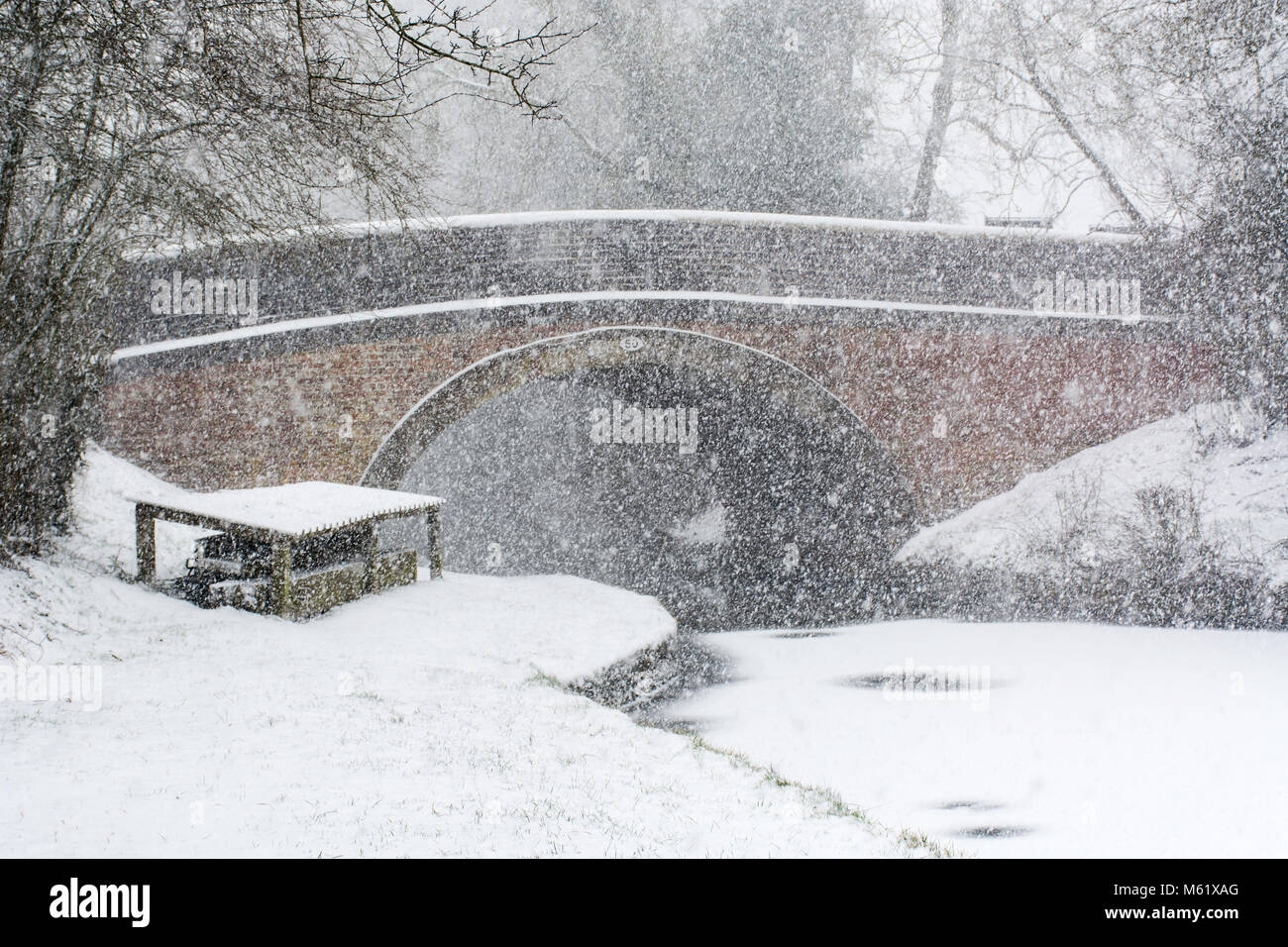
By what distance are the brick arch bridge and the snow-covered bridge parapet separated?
0.02m

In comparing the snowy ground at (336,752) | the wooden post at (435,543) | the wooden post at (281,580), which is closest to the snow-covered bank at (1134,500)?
the snowy ground at (336,752)

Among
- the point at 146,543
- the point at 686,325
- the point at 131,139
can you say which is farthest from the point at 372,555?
the point at 686,325

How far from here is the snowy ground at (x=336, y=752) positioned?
3.36 metres

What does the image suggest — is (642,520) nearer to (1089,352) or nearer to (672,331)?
(672,331)

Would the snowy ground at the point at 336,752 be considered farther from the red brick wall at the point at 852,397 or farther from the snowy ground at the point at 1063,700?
the red brick wall at the point at 852,397

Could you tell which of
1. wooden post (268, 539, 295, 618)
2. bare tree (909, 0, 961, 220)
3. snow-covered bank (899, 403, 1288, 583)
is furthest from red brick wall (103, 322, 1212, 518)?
bare tree (909, 0, 961, 220)

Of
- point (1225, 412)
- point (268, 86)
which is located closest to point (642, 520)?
point (1225, 412)

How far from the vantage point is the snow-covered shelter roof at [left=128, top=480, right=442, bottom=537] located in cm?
757

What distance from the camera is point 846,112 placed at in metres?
15.7

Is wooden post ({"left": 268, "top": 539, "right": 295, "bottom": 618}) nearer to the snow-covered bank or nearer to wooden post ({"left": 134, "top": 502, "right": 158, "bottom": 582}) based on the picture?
wooden post ({"left": 134, "top": 502, "right": 158, "bottom": 582})

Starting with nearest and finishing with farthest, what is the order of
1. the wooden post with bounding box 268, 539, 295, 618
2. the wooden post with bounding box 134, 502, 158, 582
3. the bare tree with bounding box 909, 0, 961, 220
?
the wooden post with bounding box 268, 539, 295, 618, the wooden post with bounding box 134, 502, 158, 582, the bare tree with bounding box 909, 0, 961, 220

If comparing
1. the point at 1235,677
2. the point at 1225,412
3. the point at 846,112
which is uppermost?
the point at 846,112

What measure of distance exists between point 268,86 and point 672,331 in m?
5.68

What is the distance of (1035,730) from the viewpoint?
6.34m
